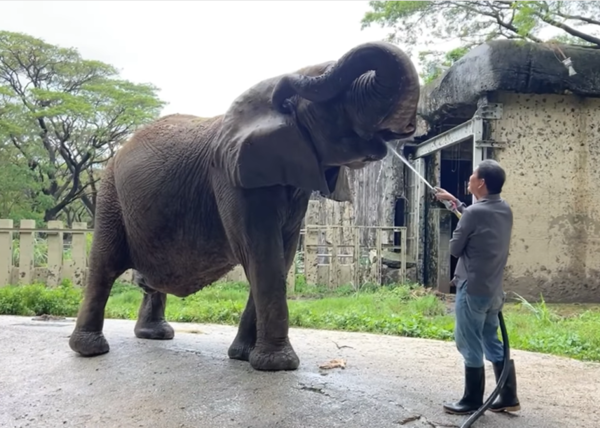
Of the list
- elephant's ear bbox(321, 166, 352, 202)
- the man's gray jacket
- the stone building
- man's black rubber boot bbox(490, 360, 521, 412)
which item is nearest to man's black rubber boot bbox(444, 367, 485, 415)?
man's black rubber boot bbox(490, 360, 521, 412)

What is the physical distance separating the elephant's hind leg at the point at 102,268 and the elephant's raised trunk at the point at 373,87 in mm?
2221

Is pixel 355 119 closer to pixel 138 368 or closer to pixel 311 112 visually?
pixel 311 112

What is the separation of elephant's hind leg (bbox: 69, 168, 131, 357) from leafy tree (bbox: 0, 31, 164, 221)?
71.3 feet

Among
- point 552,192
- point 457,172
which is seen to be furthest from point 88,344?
point 457,172

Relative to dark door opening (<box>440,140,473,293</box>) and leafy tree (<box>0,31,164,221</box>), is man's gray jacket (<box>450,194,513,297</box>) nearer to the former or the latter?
dark door opening (<box>440,140,473,293</box>)

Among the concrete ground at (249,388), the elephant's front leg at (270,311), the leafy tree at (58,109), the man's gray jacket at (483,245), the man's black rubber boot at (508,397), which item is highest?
the leafy tree at (58,109)

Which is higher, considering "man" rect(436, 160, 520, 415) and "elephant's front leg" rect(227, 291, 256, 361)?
"man" rect(436, 160, 520, 415)

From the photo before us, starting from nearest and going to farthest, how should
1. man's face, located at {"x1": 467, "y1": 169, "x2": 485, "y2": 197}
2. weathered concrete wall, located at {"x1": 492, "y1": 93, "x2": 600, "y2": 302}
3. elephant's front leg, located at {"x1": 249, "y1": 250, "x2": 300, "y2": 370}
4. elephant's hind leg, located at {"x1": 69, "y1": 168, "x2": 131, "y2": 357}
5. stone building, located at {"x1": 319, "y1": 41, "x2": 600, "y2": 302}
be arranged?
man's face, located at {"x1": 467, "y1": 169, "x2": 485, "y2": 197} < elephant's front leg, located at {"x1": 249, "y1": 250, "x2": 300, "y2": 370} < elephant's hind leg, located at {"x1": 69, "y1": 168, "x2": 131, "y2": 357} < stone building, located at {"x1": 319, "y1": 41, "x2": 600, "y2": 302} < weathered concrete wall, located at {"x1": 492, "y1": 93, "x2": 600, "y2": 302}

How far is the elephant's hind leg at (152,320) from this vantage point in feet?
18.7

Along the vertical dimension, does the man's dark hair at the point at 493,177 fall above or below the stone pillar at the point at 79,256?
above

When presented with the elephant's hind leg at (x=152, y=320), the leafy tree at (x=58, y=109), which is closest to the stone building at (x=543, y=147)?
the elephant's hind leg at (x=152, y=320)

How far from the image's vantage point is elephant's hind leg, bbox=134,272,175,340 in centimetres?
569

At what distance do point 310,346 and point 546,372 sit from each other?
208 centimetres

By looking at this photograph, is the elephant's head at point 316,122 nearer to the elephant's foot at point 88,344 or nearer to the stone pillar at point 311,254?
the elephant's foot at point 88,344
